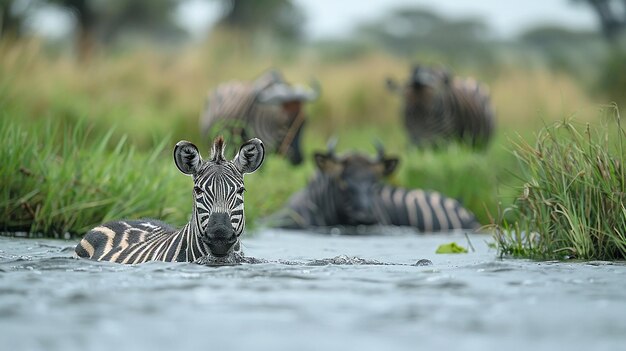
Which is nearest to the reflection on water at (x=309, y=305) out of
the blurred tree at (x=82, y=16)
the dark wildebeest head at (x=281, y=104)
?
the dark wildebeest head at (x=281, y=104)

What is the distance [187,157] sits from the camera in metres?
8.20

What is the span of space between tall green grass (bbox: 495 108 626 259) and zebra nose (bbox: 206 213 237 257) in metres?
2.49

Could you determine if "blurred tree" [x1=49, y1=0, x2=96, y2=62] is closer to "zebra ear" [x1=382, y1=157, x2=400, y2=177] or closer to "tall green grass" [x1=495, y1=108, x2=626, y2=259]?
"zebra ear" [x1=382, y1=157, x2=400, y2=177]

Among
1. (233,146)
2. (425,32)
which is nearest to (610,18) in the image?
(425,32)

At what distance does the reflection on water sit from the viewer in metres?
5.53

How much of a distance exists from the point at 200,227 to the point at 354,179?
7758 mm

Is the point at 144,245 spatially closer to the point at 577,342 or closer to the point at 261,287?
the point at 261,287

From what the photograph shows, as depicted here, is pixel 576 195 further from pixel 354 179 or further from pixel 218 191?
pixel 354 179

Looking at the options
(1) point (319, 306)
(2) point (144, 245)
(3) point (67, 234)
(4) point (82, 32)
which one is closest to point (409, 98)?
(3) point (67, 234)

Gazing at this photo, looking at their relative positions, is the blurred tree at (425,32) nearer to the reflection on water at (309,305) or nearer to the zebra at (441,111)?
the zebra at (441,111)

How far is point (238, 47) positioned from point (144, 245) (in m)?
21.9

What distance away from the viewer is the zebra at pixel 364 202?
15.2 m

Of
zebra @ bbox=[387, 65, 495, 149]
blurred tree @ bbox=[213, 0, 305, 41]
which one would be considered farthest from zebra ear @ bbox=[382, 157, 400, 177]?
blurred tree @ bbox=[213, 0, 305, 41]

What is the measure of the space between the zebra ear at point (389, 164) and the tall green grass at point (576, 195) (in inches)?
247
